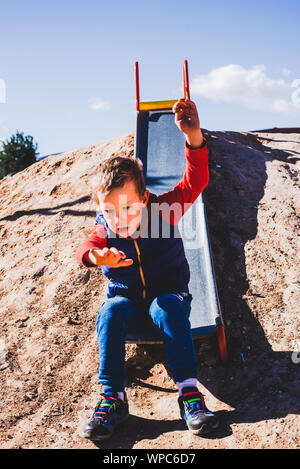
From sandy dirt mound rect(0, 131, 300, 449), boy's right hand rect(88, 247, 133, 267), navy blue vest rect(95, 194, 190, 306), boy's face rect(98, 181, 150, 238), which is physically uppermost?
boy's face rect(98, 181, 150, 238)

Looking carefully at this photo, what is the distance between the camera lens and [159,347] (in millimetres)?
3422

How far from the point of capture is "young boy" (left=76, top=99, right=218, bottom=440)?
2418 millimetres

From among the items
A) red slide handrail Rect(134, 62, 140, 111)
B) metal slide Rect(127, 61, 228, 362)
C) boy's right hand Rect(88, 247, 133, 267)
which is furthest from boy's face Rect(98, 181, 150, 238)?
red slide handrail Rect(134, 62, 140, 111)

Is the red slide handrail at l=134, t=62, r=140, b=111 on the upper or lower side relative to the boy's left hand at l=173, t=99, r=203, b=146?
upper

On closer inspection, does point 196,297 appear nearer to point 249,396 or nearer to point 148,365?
point 148,365

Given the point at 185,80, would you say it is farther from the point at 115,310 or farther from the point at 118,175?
the point at 115,310

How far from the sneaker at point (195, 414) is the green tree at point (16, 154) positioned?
35.9 feet

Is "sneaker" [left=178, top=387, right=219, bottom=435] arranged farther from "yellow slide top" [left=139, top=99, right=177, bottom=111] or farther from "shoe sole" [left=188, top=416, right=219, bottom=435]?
"yellow slide top" [left=139, top=99, right=177, bottom=111]

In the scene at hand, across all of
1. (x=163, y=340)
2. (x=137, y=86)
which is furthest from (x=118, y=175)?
(x=137, y=86)

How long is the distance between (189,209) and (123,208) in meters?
1.99

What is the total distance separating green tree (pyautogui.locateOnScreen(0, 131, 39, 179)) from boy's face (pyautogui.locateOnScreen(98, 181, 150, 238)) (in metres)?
10.5

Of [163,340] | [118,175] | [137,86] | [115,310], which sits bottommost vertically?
[163,340]

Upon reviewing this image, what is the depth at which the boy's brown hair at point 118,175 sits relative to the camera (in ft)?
8.04

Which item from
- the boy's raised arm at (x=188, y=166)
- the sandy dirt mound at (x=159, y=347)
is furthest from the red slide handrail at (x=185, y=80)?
the boy's raised arm at (x=188, y=166)
